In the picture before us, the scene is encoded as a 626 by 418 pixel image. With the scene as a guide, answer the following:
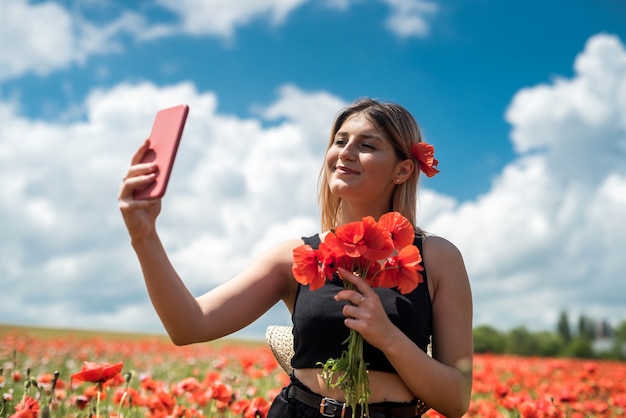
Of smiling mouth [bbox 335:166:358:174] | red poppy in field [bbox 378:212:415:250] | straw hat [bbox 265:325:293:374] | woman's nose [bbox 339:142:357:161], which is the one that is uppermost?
woman's nose [bbox 339:142:357:161]

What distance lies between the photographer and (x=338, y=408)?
227cm

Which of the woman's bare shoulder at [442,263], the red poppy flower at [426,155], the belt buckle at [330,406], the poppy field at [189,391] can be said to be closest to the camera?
the belt buckle at [330,406]

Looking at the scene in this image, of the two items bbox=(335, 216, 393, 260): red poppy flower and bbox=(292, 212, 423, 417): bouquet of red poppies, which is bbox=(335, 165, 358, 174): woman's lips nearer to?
bbox=(292, 212, 423, 417): bouquet of red poppies

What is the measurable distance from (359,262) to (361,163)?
0.75 meters

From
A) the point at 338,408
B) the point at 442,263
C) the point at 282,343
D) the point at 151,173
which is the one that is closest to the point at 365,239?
the point at 151,173

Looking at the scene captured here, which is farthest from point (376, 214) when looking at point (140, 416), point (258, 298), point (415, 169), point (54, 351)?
point (54, 351)

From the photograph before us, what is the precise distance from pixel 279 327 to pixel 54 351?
23.5 feet

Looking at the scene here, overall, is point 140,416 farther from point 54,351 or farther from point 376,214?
point 54,351

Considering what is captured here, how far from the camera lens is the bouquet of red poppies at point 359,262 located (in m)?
1.80

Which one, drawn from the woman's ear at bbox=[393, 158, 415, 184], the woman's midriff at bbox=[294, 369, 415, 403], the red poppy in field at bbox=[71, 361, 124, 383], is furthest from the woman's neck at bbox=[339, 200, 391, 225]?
the red poppy in field at bbox=[71, 361, 124, 383]

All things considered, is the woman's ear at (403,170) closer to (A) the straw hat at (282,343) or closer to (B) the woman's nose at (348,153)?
(B) the woman's nose at (348,153)

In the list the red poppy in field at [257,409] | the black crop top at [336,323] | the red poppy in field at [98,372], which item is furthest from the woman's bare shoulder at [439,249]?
the red poppy in field at [98,372]

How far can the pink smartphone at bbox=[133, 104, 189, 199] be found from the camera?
1.86 meters

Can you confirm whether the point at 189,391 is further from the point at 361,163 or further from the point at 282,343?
the point at 361,163
